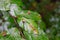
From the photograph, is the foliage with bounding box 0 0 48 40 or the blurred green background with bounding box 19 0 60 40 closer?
the foliage with bounding box 0 0 48 40

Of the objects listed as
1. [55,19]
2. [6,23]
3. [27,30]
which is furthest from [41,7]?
[27,30]

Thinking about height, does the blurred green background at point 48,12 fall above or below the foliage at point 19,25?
below

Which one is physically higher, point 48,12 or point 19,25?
point 19,25

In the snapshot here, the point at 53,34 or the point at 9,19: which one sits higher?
the point at 9,19

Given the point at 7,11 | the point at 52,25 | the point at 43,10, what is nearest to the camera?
the point at 7,11

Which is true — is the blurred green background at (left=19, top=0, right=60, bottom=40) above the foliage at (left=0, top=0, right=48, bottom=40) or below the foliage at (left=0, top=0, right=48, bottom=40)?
below

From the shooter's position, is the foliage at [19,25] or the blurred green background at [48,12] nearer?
the foliage at [19,25]

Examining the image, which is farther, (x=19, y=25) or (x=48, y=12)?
(x=48, y=12)

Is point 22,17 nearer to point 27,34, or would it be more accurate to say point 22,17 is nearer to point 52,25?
point 27,34

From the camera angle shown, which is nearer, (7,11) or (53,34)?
(7,11)

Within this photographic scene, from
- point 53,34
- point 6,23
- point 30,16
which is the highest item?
point 30,16

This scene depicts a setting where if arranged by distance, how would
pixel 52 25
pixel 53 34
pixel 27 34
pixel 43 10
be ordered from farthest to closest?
pixel 43 10, pixel 52 25, pixel 53 34, pixel 27 34
